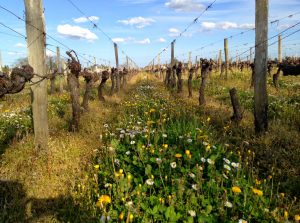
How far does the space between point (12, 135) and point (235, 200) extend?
604 cm

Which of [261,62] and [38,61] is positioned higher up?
[38,61]

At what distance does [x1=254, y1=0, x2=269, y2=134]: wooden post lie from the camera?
25.1 feet

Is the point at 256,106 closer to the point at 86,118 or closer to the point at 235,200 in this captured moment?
the point at 235,200

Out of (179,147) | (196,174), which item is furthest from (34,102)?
(196,174)

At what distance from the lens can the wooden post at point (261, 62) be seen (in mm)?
7656

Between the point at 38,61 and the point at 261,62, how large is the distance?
5.04m

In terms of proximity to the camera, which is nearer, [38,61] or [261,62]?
[38,61]

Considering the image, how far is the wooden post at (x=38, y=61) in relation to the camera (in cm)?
638

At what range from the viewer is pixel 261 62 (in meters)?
7.74

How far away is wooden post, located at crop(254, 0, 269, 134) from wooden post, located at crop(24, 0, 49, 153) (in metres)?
4.89

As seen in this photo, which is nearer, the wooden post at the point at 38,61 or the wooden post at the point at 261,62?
the wooden post at the point at 38,61

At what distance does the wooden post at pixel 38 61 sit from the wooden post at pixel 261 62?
4.89m

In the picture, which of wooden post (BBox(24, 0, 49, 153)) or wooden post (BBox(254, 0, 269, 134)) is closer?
wooden post (BBox(24, 0, 49, 153))

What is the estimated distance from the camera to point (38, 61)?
645 cm
